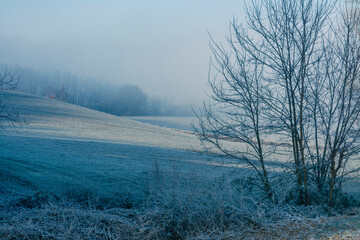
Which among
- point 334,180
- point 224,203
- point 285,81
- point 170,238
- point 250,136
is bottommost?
point 170,238

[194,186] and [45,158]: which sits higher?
[194,186]

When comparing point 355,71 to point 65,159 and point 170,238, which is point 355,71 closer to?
point 170,238

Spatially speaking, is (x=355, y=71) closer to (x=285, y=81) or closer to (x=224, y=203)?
(x=285, y=81)

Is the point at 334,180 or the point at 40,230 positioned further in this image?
the point at 334,180

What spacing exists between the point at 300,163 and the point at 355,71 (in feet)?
8.68

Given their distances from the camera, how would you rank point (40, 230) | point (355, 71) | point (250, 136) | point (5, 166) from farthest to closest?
1. point (5, 166)
2. point (250, 136)
3. point (355, 71)
4. point (40, 230)

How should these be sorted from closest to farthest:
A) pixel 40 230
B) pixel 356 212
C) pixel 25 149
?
pixel 40 230
pixel 356 212
pixel 25 149

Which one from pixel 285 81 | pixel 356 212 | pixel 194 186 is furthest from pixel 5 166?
pixel 356 212

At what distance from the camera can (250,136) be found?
28.9 ft

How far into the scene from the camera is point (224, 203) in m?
6.43

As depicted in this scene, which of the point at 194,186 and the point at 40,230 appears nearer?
the point at 40,230

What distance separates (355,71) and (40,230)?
305 inches

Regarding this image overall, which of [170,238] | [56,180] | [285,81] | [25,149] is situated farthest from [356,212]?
[25,149]

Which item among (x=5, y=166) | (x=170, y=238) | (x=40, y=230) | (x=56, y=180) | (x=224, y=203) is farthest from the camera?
(x=5, y=166)
